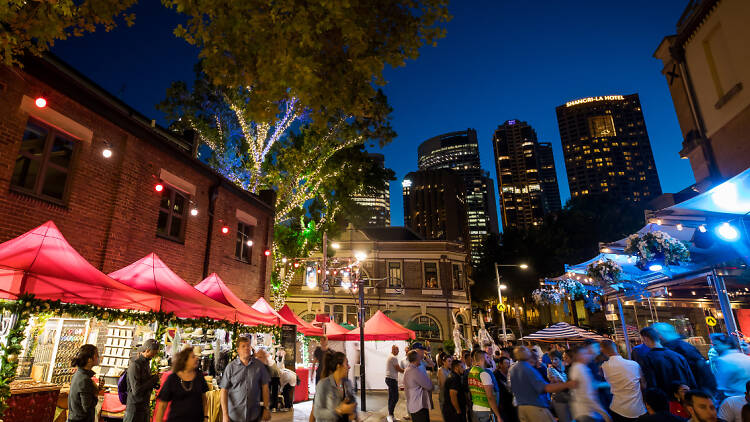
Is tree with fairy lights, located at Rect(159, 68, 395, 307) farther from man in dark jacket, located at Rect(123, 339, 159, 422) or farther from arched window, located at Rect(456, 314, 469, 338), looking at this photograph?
arched window, located at Rect(456, 314, 469, 338)

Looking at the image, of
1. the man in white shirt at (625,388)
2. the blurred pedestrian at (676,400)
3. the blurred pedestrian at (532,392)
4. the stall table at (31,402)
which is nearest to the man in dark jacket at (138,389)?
the stall table at (31,402)

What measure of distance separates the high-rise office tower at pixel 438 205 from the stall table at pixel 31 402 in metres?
94.4

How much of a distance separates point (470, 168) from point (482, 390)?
17056 cm

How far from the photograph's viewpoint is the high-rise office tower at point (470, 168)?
155750mm

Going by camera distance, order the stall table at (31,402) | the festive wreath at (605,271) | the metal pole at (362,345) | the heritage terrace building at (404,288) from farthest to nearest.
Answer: the heritage terrace building at (404,288)
the metal pole at (362,345)
the festive wreath at (605,271)
the stall table at (31,402)

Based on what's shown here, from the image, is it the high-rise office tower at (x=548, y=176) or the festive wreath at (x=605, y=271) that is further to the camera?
the high-rise office tower at (x=548, y=176)

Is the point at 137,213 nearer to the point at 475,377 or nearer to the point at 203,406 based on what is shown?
the point at 203,406

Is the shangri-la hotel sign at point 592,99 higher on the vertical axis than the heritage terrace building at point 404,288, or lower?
higher

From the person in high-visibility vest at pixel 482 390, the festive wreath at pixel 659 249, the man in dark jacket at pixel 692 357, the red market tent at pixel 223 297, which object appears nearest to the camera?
the man in dark jacket at pixel 692 357

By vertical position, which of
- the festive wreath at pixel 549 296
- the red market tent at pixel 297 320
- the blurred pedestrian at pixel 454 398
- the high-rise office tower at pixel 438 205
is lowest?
the blurred pedestrian at pixel 454 398

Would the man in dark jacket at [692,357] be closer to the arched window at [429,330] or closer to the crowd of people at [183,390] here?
the crowd of people at [183,390]

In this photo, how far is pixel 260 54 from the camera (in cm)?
560

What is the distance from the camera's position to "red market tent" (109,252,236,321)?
7293mm

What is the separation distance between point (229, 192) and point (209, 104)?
749 centimetres
